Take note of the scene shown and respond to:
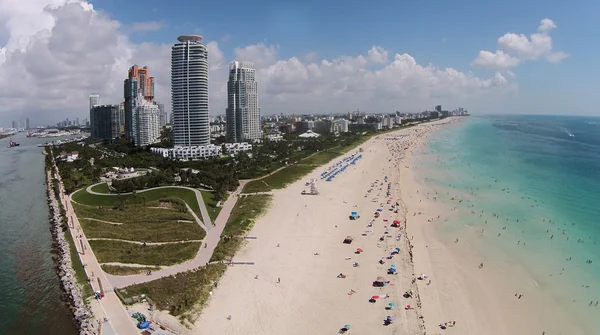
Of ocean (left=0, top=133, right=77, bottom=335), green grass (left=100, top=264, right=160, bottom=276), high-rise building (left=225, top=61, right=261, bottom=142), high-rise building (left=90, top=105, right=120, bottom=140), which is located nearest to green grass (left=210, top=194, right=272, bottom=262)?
green grass (left=100, top=264, right=160, bottom=276)

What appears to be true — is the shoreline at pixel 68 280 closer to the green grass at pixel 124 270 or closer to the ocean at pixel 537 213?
the green grass at pixel 124 270

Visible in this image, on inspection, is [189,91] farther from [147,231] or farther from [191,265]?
[191,265]

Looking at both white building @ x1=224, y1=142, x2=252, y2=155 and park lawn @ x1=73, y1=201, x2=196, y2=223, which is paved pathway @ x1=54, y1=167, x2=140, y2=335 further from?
white building @ x1=224, y1=142, x2=252, y2=155

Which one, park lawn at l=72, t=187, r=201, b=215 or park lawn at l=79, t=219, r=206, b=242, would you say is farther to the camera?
park lawn at l=72, t=187, r=201, b=215

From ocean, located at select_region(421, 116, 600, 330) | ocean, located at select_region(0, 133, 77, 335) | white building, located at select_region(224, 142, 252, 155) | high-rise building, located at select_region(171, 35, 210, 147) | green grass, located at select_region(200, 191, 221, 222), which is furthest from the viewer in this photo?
white building, located at select_region(224, 142, 252, 155)

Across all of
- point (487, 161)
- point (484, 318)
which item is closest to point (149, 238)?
point (484, 318)

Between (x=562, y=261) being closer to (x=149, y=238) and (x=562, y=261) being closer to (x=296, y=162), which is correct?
(x=149, y=238)
